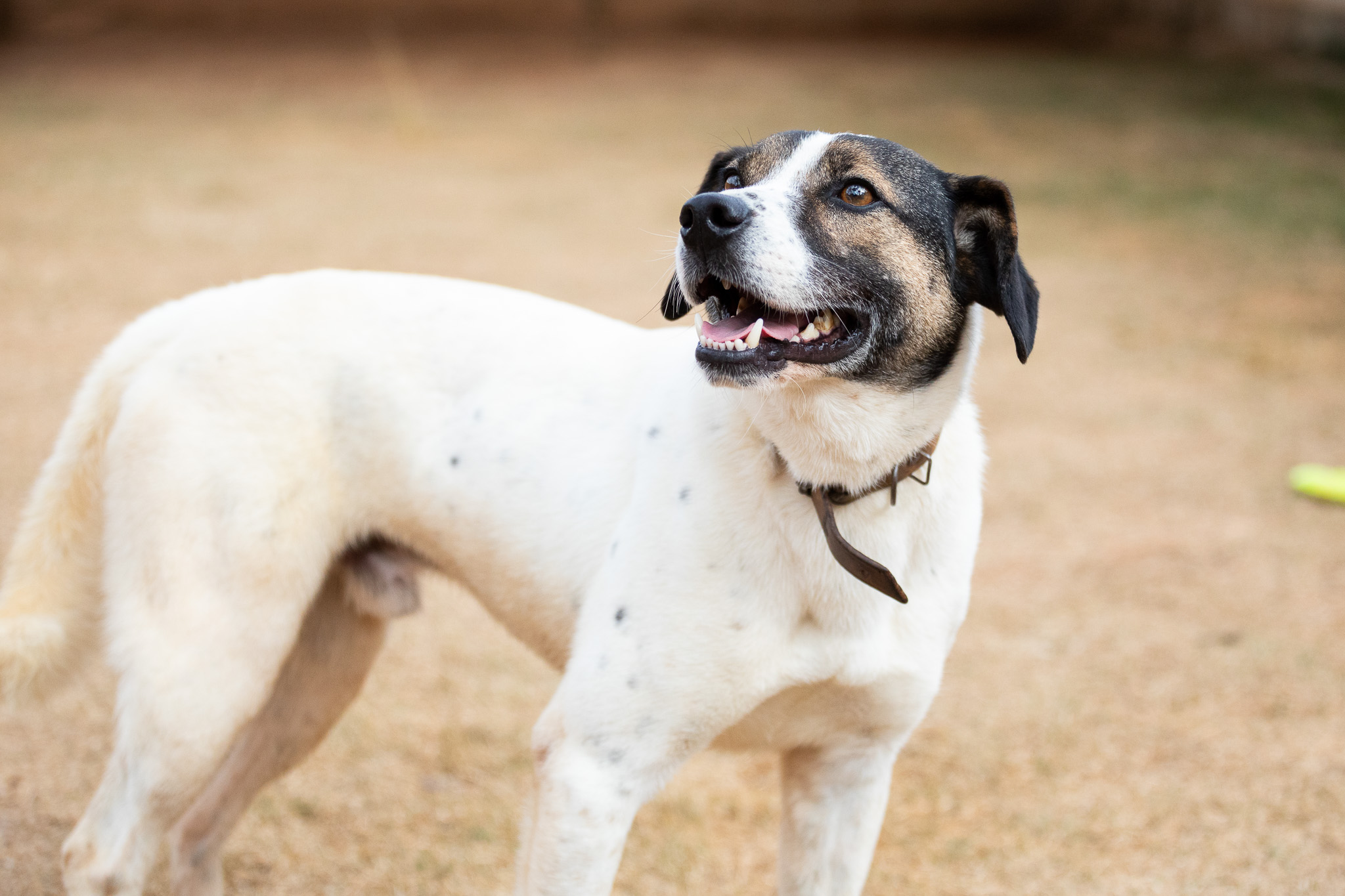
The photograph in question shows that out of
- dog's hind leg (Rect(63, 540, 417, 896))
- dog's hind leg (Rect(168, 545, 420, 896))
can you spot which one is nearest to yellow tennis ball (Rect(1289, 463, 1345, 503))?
dog's hind leg (Rect(168, 545, 420, 896))

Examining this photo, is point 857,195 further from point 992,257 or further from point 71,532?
point 71,532

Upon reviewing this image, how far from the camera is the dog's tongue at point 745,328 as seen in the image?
1.90 m

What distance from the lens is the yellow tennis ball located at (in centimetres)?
491

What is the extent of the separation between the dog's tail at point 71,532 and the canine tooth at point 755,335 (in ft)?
4.14

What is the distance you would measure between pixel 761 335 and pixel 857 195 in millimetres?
319

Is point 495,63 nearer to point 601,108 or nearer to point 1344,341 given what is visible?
point 601,108

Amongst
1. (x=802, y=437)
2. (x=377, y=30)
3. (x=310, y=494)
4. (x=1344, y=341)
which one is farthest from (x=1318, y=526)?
(x=377, y=30)

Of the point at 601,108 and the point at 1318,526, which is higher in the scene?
the point at 1318,526

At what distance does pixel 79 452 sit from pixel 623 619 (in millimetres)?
1220

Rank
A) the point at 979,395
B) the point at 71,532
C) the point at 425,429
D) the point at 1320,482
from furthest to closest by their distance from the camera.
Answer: the point at 979,395 < the point at 1320,482 < the point at 71,532 < the point at 425,429

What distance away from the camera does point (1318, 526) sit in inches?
186

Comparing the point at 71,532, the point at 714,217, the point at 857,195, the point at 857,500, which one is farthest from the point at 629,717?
the point at 71,532

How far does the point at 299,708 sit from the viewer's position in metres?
2.63

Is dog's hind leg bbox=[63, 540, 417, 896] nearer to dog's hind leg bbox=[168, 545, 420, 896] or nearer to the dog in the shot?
the dog
